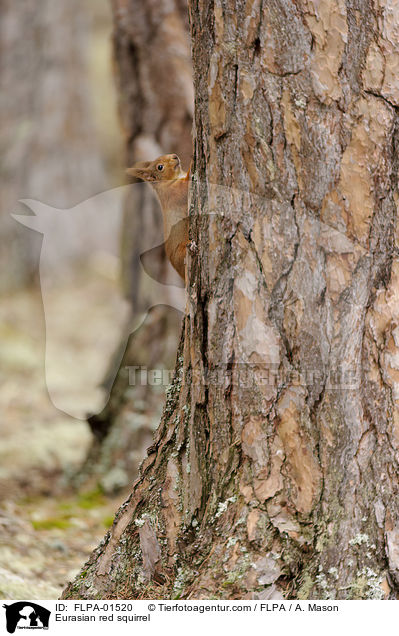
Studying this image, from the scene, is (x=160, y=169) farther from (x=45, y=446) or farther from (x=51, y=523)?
(x=45, y=446)

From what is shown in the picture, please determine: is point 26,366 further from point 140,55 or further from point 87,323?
point 140,55

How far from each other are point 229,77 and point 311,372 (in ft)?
2.62

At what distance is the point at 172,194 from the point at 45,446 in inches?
107

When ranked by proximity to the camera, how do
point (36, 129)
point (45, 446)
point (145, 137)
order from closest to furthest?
point (145, 137) → point (45, 446) → point (36, 129)

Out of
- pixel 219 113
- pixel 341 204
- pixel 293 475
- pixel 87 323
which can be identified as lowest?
pixel 87 323

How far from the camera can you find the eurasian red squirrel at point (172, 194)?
6.38ft

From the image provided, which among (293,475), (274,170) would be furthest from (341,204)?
(293,475)

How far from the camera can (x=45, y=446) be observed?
421 centimetres

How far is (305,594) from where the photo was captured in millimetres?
1620
